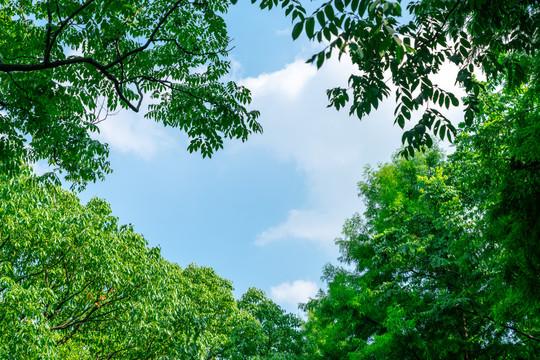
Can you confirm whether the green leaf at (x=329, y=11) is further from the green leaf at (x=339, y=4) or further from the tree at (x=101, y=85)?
the tree at (x=101, y=85)

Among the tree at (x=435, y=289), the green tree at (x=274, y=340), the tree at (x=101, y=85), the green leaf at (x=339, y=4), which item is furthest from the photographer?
the green tree at (x=274, y=340)

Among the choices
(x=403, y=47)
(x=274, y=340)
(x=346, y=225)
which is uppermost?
(x=346, y=225)

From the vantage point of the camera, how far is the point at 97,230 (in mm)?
11680

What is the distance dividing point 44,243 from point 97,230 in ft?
4.80

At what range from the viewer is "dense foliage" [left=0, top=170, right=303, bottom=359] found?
28.8ft

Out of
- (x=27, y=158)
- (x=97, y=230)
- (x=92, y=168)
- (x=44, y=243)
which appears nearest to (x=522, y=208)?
(x=92, y=168)

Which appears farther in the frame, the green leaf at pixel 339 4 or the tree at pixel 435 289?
the tree at pixel 435 289

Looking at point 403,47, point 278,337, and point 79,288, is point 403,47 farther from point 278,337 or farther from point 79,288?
point 278,337

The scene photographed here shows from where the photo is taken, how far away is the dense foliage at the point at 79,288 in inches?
346

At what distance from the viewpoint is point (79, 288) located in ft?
40.9

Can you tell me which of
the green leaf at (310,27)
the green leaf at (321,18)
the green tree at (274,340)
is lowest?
the green leaf at (310,27)

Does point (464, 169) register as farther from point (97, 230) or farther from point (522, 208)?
point (97, 230)

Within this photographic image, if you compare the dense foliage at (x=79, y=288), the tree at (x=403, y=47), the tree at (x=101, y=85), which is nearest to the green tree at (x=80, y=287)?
the dense foliage at (x=79, y=288)

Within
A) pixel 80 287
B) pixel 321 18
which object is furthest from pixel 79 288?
pixel 321 18
